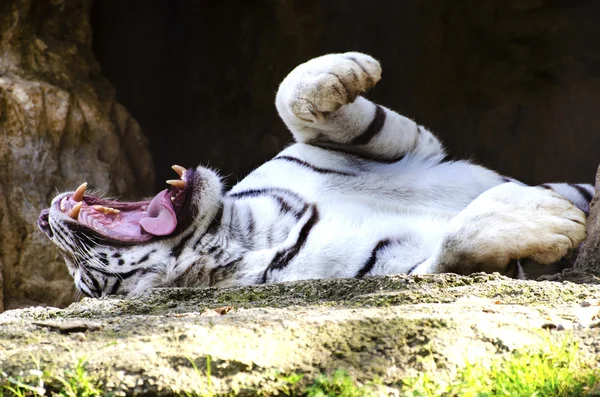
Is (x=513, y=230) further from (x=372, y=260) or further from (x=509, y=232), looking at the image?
(x=372, y=260)

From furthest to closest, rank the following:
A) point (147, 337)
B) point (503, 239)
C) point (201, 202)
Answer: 1. point (201, 202)
2. point (503, 239)
3. point (147, 337)

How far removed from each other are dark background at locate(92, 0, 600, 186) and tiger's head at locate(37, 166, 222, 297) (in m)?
2.32

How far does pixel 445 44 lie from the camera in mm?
5156

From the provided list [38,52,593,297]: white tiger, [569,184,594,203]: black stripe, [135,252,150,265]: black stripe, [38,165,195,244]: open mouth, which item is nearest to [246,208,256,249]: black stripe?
[38,52,593,297]: white tiger

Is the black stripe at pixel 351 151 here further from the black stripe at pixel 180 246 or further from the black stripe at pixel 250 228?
the black stripe at pixel 180 246

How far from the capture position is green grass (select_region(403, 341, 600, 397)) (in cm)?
131

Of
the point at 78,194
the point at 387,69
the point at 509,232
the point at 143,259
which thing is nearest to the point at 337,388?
the point at 509,232

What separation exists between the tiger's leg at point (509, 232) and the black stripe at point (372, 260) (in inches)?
12.8

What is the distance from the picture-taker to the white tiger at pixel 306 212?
8.78 feet

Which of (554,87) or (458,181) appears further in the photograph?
(554,87)

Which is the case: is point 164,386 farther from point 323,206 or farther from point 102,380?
point 323,206

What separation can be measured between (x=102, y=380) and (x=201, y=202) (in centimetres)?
154

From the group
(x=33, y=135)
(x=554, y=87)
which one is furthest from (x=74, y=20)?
(x=554, y=87)

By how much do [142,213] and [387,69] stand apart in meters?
2.67
